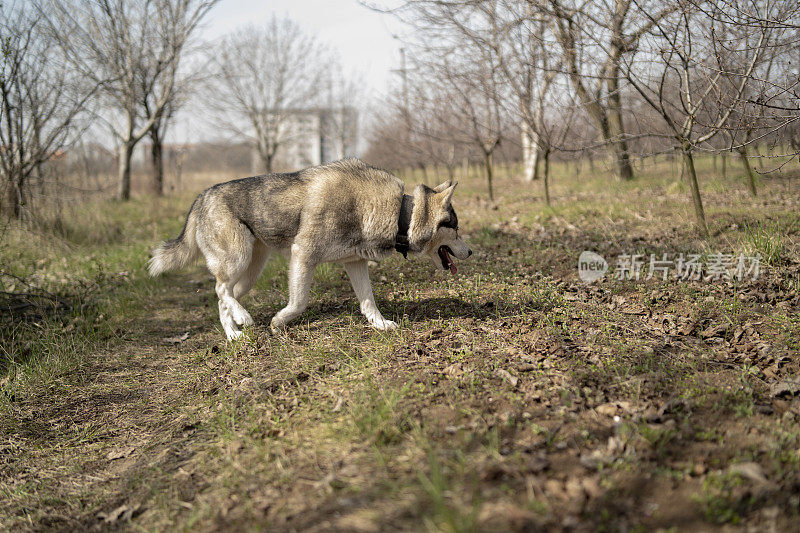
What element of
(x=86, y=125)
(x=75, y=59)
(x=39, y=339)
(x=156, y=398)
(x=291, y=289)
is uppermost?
(x=75, y=59)

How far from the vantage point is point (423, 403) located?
3342 millimetres

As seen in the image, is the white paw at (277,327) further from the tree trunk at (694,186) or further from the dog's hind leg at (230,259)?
the tree trunk at (694,186)

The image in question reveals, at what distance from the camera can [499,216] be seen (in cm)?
1088

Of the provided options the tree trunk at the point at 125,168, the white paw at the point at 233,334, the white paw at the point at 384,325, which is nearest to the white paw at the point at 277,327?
the white paw at the point at 233,334

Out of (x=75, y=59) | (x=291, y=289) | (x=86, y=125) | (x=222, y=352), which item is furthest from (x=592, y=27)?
(x=75, y=59)

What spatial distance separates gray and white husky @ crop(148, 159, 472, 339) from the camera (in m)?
4.78

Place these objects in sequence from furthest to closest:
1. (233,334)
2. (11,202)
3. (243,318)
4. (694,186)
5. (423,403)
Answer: (11,202), (694,186), (233,334), (243,318), (423,403)

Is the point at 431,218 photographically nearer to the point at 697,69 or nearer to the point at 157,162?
the point at 697,69

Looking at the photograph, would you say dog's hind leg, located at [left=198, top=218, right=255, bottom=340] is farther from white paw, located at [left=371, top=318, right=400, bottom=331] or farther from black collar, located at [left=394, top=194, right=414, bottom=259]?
black collar, located at [left=394, top=194, right=414, bottom=259]

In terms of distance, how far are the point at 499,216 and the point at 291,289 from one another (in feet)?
22.7

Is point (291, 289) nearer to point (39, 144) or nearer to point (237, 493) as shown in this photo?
point (237, 493)

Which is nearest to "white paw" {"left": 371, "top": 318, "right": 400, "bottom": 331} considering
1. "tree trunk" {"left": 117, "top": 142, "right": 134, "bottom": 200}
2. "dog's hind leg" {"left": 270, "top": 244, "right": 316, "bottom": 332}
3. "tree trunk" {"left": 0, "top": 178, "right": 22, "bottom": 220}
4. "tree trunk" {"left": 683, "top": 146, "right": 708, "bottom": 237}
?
"dog's hind leg" {"left": 270, "top": 244, "right": 316, "bottom": 332}

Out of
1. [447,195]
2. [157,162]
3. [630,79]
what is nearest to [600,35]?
[630,79]

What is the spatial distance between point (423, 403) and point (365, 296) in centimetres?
187
